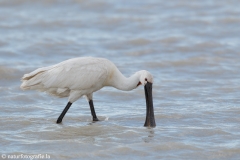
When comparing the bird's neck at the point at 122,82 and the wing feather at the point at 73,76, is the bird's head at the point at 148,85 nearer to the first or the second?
the bird's neck at the point at 122,82

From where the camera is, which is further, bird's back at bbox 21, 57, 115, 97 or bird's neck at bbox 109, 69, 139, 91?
Answer: bird's neck at bbox 109, 69, 139, 91

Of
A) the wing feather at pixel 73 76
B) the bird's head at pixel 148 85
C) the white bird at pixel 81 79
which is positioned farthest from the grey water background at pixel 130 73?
the wing feather at pixel 73 76

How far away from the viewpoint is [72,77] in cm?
1091

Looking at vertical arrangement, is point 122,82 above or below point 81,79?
below

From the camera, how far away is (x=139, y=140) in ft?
32.2

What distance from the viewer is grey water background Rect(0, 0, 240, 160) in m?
9.54

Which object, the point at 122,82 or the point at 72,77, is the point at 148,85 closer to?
the point at 122,82

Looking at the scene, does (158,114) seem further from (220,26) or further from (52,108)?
(220,26)

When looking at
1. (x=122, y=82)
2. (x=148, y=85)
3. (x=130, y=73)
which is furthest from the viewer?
(x=130, y=73)

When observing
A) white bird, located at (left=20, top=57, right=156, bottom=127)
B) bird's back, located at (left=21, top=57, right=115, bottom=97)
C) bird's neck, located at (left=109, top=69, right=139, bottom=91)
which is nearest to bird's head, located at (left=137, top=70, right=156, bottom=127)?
white bird, located at (left=20, top=57, right=156, bottom=127)

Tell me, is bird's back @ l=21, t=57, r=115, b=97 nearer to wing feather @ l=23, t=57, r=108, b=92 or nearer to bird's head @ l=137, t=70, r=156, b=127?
wing feather @ l=23, t=57, r=108, b=92

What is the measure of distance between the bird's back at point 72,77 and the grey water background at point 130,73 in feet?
1.96

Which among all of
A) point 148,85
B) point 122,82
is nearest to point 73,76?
point 122,82

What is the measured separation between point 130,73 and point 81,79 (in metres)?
5.05
